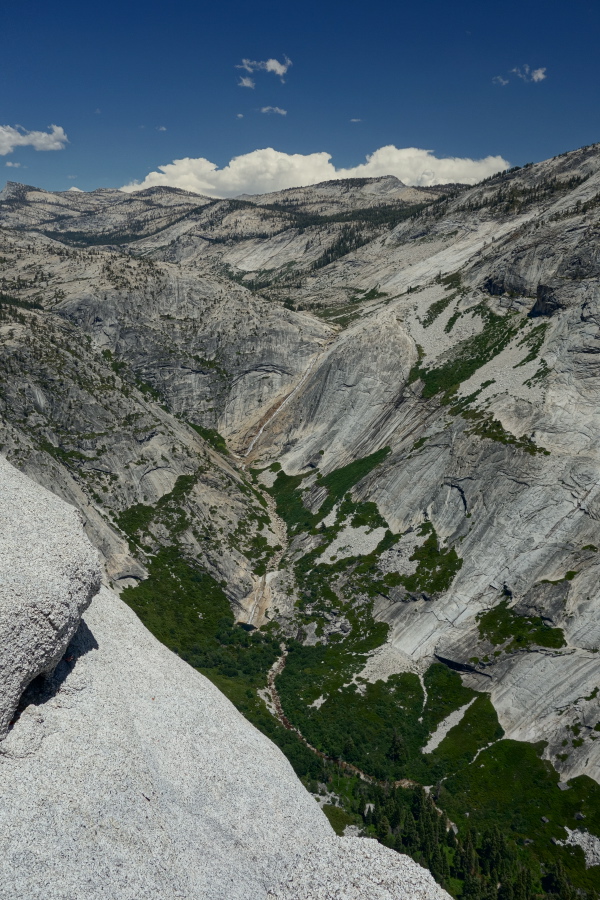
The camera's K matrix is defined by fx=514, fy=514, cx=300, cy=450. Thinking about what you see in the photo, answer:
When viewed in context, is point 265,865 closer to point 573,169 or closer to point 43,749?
point 43,749

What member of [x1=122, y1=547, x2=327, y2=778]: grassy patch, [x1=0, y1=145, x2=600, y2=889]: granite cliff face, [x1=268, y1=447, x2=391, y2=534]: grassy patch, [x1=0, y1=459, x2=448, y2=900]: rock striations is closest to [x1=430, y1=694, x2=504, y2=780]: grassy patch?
[x1=0, y1=145, x2=600, y2=889]: granite cliff face

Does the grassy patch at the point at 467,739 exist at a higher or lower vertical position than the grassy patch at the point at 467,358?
lower

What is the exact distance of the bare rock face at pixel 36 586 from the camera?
918 inches

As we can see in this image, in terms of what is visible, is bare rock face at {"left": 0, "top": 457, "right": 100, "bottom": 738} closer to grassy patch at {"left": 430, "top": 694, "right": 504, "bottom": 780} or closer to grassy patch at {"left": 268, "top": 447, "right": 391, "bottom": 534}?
grassy patch at {"left": 430, "top": 694, "right": 504, "bottom": 780}

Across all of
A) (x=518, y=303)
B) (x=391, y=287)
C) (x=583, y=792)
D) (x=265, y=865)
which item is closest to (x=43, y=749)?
(x=265, y=865)

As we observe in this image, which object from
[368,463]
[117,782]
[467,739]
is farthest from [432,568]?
[117,782]

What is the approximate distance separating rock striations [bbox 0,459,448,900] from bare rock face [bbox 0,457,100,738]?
69mm

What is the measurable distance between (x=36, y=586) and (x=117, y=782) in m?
10.1

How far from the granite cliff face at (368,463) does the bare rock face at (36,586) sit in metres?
36.0

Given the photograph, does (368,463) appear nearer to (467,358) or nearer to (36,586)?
(467,358)

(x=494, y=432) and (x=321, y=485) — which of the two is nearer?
(x=494, y=432)

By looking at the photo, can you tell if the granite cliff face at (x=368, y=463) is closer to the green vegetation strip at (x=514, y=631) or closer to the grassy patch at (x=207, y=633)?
the green vegetation strip at (x=514, y=631)

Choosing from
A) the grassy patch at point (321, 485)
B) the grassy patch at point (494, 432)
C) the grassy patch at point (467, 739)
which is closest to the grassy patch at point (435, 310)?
the grassy patch at point (321, 485)

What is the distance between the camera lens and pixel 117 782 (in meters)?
24.5
